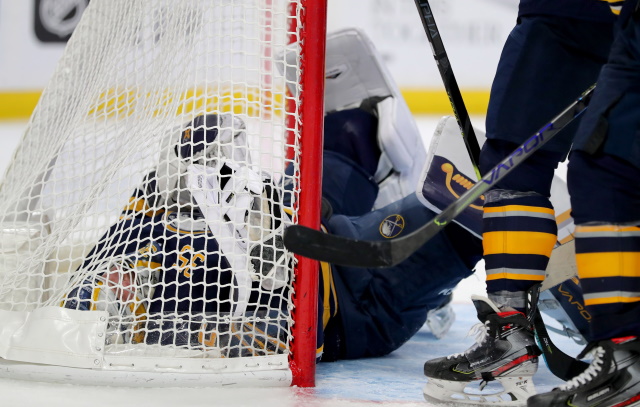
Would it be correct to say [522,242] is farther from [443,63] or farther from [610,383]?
[443,63]

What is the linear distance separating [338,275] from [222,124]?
442 millimetres

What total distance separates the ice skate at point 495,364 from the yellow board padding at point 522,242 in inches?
3.8

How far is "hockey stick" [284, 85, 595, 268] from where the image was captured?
1.22 m

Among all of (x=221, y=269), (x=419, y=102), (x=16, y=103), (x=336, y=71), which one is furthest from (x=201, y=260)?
(x=16, y=103)

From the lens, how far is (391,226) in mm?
1958

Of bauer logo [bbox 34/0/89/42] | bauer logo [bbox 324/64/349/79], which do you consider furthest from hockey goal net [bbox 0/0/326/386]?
bauer logo [bbox 34/0/89/42]

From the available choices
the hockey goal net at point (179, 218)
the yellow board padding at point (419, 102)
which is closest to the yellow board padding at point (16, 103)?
the yellow board padding at point (419, 102)

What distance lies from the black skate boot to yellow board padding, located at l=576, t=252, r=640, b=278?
0.10 metres

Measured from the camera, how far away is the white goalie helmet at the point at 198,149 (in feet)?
5.31

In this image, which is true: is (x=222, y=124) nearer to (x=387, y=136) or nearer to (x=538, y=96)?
(x=538, y=96)

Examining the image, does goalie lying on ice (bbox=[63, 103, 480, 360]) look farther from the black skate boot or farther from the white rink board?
the white rink board

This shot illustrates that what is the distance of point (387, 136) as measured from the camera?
2408mm

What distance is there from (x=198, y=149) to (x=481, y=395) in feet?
2.41

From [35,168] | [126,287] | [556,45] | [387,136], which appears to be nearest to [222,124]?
[126,287]
